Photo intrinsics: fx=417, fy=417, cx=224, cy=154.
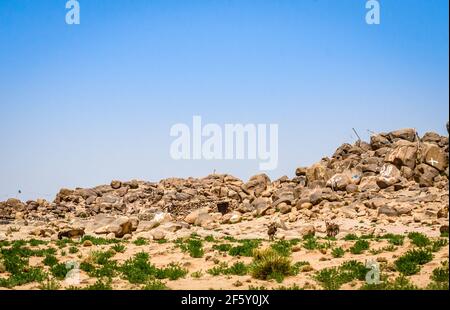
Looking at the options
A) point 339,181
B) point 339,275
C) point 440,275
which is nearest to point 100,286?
point 339,275

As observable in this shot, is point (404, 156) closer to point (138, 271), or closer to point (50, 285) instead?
point (138, 271)

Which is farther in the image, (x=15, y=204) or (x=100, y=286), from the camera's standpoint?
(x=15, y=204)

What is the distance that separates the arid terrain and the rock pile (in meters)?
0.14

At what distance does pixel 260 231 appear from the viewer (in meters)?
28.6

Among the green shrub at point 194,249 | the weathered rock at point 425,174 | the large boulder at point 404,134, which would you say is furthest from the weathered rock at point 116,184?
the green shrub at point 194,249

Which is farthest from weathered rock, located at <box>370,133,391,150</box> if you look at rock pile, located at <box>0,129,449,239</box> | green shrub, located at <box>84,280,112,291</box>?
green shrub, located at <box>84,280,112,291</box>

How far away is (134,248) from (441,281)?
13250 millimetres

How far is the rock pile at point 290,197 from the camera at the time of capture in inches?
1208

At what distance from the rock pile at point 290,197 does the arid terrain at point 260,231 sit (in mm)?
138

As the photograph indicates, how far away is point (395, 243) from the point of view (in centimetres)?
1536

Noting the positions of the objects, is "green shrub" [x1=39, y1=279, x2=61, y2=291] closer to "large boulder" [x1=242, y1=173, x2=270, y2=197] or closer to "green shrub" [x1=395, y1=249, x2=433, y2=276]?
"green shrub" [x1=395, y1=249, x2=433, y2=276]

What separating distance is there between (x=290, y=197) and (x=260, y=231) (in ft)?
38.3
